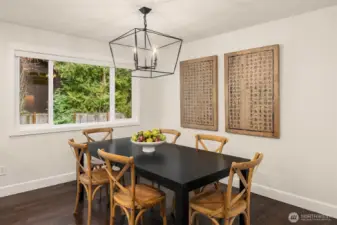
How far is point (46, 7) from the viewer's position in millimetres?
2490

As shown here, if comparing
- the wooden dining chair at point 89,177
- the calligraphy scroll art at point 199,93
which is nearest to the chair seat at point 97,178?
the wooden dining chair at point 89,177

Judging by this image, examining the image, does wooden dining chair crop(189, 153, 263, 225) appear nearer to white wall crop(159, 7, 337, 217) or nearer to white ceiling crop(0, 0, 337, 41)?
white wall crop(159, 7, 337, 217)

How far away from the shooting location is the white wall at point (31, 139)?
3.00 m

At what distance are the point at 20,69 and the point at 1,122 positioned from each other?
30.5 inches

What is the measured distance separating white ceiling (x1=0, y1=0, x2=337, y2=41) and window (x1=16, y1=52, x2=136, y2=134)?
0.59 m

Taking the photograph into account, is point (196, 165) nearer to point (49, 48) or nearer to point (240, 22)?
point (240, 22)

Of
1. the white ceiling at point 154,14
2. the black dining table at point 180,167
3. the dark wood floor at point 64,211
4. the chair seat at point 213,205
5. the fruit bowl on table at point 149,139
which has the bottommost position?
the dark wood floor at point 64,211

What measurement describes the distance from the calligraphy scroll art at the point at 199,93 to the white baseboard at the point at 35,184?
6.67ft

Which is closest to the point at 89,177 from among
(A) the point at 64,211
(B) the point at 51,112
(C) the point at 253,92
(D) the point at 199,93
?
(A) the point at 64,211

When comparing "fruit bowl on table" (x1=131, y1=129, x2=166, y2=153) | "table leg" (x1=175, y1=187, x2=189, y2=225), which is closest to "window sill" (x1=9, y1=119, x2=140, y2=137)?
"fruit bowl on table" (x1=131, y1=129, x2=166, y2=153)

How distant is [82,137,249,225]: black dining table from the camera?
158 centimetres

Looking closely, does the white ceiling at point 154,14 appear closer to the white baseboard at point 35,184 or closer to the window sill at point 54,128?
the window sill at point 54,128

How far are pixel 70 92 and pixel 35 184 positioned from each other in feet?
4.75

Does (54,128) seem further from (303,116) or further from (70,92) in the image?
(303,116)
